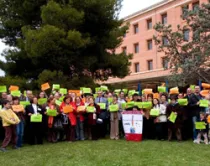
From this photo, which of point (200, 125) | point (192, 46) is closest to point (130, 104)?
point (200, 125)

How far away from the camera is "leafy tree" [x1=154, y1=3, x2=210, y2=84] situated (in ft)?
49.7

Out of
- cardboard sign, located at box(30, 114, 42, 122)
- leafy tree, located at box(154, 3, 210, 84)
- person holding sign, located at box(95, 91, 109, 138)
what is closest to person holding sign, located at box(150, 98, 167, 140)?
person holding sign, located at box(95, 91, 109, 138)

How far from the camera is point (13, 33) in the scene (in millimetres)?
19438

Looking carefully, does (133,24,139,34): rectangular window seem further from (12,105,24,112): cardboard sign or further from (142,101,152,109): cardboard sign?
(12,105,24,112): cardboard sign

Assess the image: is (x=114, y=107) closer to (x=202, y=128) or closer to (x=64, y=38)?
(x=202, y=128)

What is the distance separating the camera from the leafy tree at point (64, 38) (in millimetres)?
16500

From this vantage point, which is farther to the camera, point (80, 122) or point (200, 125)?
point (80, 122)

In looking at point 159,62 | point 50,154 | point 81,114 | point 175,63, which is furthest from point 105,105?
point 159,62

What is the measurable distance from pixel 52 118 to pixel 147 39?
37409 mm

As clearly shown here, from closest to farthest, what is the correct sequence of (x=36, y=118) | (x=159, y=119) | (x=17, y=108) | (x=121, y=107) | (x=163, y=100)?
(x=17, y=108), (x=36, y=118), (x=159, y=119), (x=163, y=100), (x=121, y=107)

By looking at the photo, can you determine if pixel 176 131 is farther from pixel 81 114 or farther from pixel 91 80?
pixel 91 80

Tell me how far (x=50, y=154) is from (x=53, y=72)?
772 cm

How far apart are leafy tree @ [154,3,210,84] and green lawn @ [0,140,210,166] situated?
4769mm

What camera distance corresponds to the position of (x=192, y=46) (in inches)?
646
